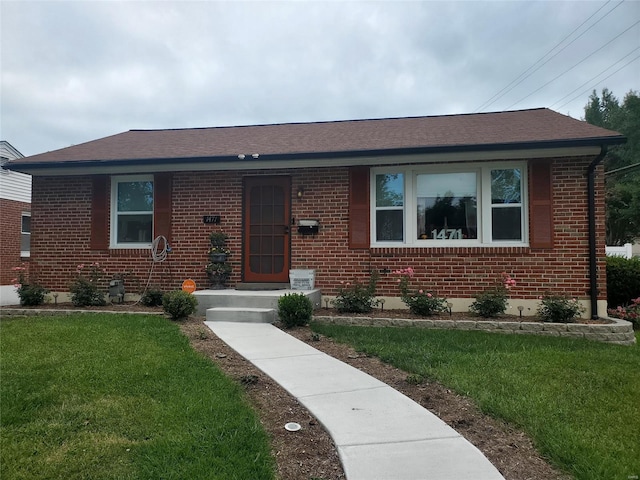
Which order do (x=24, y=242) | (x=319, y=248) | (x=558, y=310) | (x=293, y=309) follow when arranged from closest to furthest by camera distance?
(x=293, y=309), (x=558, y=310), (x=319, y=248), (x=24, y=242)

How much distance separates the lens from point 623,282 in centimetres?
847

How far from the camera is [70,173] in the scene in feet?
28.7

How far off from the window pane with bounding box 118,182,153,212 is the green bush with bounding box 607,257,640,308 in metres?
9.81

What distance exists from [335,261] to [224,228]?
7.89ft

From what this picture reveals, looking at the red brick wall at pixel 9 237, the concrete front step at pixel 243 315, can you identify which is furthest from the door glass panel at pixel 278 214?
the red brick wall at pixel 9 237

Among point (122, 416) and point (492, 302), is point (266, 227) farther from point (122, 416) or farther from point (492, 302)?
point (122, 416)

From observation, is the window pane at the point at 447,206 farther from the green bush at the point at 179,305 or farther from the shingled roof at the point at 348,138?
the green bush at the point at 179,305

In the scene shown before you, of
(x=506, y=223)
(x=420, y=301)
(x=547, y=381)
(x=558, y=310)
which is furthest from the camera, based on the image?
(x=506, y=223)

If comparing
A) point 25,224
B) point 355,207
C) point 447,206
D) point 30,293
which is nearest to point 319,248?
point 355,207

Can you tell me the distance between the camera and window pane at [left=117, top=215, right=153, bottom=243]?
8828mm

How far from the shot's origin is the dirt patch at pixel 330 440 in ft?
7.89

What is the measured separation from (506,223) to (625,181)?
84.4 feet

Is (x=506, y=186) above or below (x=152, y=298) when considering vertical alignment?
above

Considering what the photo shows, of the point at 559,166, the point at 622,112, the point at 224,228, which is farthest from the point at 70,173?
the point at 622,112
